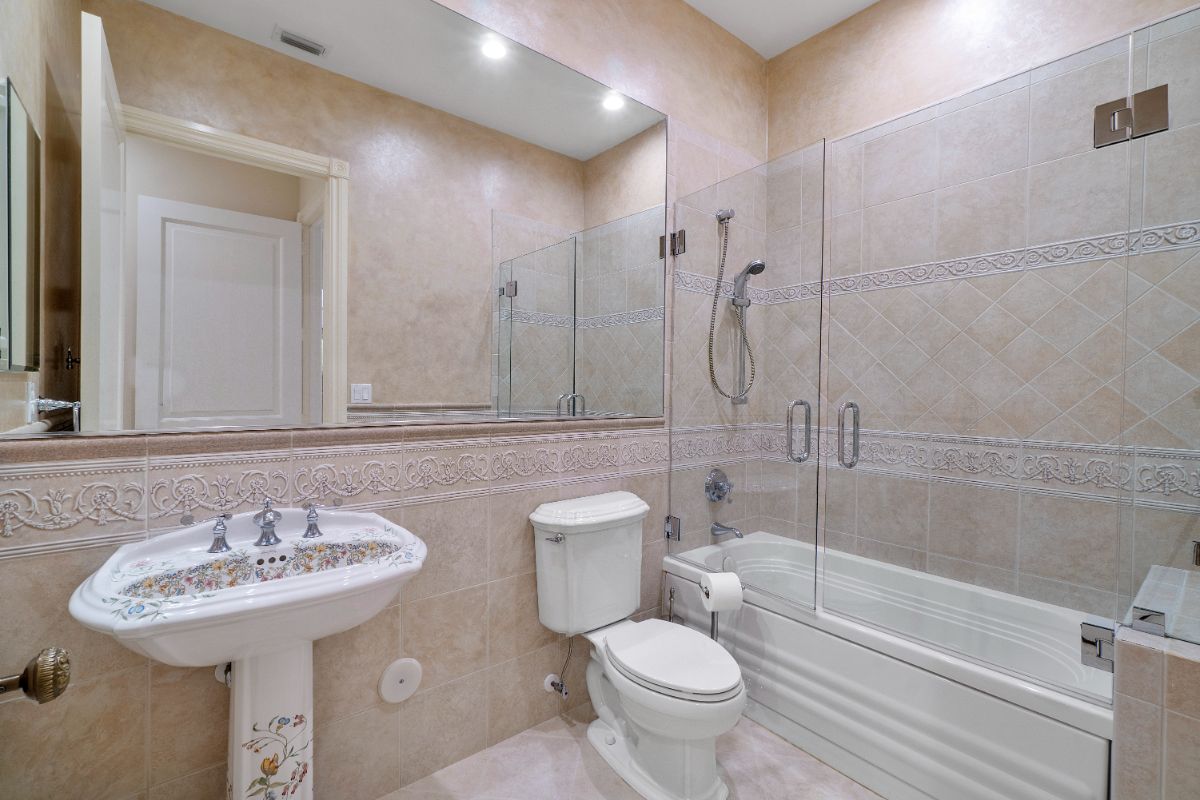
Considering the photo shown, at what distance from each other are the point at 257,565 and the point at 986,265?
95.9 inches

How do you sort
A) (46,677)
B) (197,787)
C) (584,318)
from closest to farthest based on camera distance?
(46,677), (197,787), (584,318)

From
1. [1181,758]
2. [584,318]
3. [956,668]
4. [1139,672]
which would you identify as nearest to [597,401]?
[584,318]

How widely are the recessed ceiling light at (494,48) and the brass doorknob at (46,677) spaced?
5.94 feet

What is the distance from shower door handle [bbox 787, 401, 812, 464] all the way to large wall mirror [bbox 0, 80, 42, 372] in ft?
6.62

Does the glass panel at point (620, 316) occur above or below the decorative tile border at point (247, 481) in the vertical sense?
above

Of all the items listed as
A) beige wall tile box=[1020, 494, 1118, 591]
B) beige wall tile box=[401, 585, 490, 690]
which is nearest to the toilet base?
beige wall tile box=[401, 585, 490, 690]

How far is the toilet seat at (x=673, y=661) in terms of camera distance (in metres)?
1.41

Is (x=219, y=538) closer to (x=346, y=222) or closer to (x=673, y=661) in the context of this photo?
(x=346, y=222)

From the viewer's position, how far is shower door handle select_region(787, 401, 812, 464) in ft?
6.26

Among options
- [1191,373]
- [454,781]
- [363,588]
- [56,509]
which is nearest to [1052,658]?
[1191,373]

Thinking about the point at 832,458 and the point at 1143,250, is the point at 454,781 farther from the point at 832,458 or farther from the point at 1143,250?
the point at 1143,250

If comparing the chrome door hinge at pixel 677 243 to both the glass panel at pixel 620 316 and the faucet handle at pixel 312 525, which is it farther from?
the faucet handle at pixel 312 525

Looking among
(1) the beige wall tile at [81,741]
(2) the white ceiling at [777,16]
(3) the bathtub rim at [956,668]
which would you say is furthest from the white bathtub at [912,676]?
(2) the white ceiling at [777,16]

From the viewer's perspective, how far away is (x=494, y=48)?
5.71 ft
